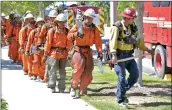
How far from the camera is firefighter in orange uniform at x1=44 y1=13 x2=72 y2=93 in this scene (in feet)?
35.7

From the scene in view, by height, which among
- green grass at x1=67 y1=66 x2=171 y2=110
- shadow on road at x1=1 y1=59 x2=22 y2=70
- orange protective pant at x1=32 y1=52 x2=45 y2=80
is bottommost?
shadow on road at x1=1 y1=59 x2=22 y2=70

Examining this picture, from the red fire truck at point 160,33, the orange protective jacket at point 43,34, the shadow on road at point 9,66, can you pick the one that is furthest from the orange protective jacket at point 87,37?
the shadow on road at point 9,66

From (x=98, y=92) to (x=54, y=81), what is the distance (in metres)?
0.98

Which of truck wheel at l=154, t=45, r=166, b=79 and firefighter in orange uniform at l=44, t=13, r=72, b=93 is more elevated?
firefighter in orange uniform at l=44, t=13, r=72, b=93

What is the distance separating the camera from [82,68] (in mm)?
10266

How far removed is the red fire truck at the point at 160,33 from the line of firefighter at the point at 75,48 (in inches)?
133

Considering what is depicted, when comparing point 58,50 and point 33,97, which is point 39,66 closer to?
point 58,50

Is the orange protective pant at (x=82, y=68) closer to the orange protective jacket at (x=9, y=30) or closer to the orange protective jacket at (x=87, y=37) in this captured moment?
the orange protective jacket at (x=87, y=37)

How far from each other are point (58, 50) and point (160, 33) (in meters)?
4.66

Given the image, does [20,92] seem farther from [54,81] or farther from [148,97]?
[148,97]

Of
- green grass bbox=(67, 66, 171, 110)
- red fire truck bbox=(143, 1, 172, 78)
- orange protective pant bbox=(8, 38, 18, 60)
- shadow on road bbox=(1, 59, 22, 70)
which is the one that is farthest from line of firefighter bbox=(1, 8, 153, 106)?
orange protective pant bbox=(8, 38, 18, 60)

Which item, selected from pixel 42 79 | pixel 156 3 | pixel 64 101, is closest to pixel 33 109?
pixel 64 101

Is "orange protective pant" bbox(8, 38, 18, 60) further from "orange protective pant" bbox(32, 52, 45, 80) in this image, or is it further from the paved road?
"orange protective pant" bbox(32, 52, 45, 80)

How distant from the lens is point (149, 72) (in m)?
16.0
